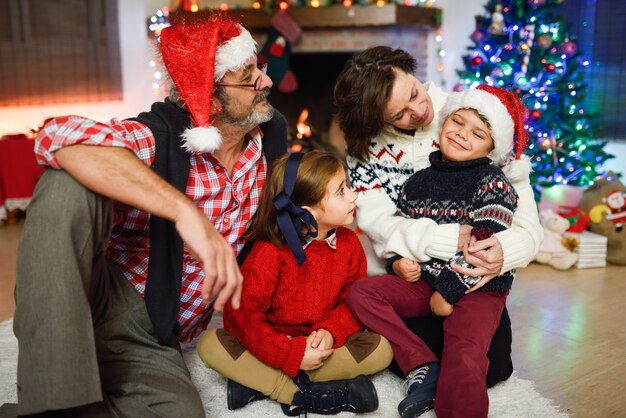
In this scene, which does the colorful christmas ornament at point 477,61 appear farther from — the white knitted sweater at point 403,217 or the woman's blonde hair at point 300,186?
the woman's blonde hair at point 300,186

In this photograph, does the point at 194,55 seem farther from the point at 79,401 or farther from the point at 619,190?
the point at 619,190

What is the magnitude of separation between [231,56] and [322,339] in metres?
0.84

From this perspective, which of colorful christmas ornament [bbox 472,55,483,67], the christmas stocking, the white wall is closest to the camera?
colorful christmas ornament [bbox 472,55,483,67]

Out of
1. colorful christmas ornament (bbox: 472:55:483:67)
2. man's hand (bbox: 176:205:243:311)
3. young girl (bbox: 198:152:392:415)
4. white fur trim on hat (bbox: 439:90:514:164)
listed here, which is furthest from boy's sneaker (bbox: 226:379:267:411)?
colorful christmas ornament (bbox: 472:55:483:67)

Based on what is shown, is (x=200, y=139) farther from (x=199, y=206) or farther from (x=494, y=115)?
(x=494, y=115)

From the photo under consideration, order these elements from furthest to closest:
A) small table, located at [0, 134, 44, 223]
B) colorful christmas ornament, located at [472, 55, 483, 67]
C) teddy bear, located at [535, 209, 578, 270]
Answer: small table, located at [0, 134, 44, 223], colorful christmas ornament, located at [472, 55, 483, 67], teddy bear, located at [535, 209, 578, 270]

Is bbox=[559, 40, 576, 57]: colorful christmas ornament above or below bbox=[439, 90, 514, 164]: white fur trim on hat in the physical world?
above

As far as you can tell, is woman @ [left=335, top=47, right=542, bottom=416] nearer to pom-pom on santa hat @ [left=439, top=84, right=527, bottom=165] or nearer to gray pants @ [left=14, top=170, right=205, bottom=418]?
pom-pom on santa hat @ [left=439, top=84, right=527, bottom=165]

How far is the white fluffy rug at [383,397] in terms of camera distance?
6.02 feet

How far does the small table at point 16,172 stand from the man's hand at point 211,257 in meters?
3.13

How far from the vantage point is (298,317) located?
6.31 ft

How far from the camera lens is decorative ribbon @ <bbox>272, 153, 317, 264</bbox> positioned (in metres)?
1.83

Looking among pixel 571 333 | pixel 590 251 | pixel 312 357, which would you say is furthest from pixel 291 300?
pixel 590 251

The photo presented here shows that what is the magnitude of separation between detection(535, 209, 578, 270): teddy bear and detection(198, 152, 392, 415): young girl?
5.39 feet
